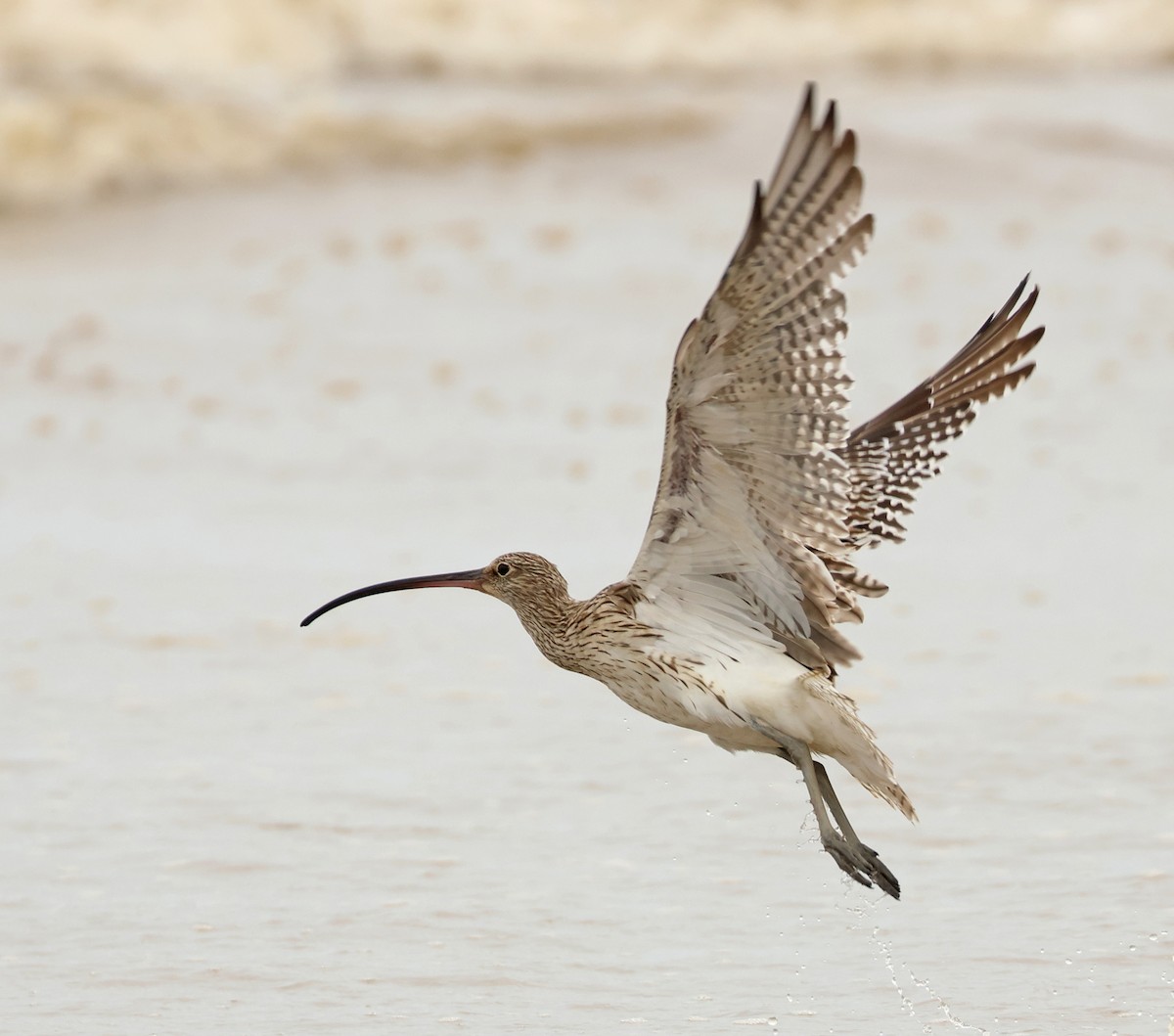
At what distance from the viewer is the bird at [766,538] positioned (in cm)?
450

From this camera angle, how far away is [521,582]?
18.4 feet

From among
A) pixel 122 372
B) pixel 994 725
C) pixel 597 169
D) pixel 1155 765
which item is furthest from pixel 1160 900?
pixel 597 169

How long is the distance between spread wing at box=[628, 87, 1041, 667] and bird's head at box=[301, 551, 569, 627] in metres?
0.29

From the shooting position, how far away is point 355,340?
13.2 meters

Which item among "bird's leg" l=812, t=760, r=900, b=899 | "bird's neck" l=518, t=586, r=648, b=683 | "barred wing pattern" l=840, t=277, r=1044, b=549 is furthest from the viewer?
"barred wing pattern" l=840, t=277, r=1044, b=549

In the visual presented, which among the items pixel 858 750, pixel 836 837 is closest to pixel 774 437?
pixel 858 750

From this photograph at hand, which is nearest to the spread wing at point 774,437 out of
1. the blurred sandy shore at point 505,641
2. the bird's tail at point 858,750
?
the bird's tail at point 858,750

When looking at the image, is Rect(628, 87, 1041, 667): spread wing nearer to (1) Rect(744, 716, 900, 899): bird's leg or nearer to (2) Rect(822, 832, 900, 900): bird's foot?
(1) Rect(744, 716, 900, 899): bird's leg

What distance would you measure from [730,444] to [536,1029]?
1.28 m

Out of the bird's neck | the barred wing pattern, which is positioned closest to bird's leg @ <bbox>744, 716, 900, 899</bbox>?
the bird's neck

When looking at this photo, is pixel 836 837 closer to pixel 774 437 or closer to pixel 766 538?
pixel 766 538

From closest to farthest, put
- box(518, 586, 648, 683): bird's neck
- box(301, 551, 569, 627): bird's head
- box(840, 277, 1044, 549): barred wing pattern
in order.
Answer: box(518, 586, 648, 683): bird's neck → box(301, 551, 569, 627): bird's head → box(840, 277, 1044, 549): barred wing pattern

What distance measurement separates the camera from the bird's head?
18.2 feet

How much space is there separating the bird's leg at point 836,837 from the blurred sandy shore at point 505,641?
223 mm
